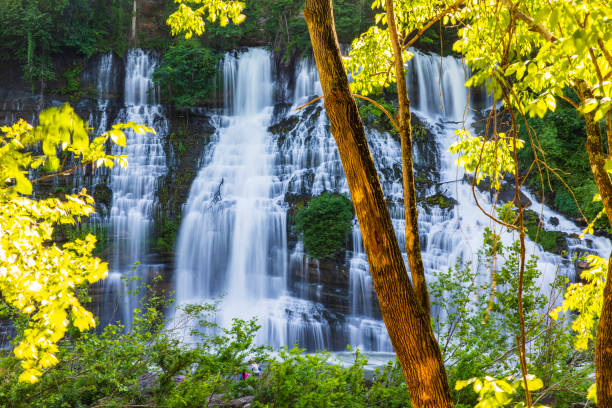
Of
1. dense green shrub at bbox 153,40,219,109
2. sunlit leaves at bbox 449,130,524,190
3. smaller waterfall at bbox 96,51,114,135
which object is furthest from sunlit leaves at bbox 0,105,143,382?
smaller waterfall at bbox 96,51,114,135

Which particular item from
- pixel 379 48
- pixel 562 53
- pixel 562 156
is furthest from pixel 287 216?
pixel 562 53

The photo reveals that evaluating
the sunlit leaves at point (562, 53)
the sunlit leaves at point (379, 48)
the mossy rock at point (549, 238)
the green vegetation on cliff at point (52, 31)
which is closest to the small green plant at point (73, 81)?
the green vegetation on cliff at point (52, 31)

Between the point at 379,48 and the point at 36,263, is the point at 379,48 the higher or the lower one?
the higher one

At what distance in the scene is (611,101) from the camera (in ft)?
4.54

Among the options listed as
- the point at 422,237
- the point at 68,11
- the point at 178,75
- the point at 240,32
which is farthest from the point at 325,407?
the point at 68,11

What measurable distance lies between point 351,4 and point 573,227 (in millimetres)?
12133

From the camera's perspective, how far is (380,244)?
65.8 inches

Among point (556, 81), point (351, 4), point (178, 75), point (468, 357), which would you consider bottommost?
point (468, 357)

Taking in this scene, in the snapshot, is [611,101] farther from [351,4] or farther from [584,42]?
[351,4]

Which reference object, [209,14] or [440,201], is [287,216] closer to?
[440,201]

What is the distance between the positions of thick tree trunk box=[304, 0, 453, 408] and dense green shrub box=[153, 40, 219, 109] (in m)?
15.4

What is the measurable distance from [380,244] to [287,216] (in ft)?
39.0

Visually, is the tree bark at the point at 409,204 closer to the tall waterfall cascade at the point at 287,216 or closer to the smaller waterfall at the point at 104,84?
the tall waterfall cascade at the point at 287,216

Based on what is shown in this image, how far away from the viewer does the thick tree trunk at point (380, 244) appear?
5.28 feet
